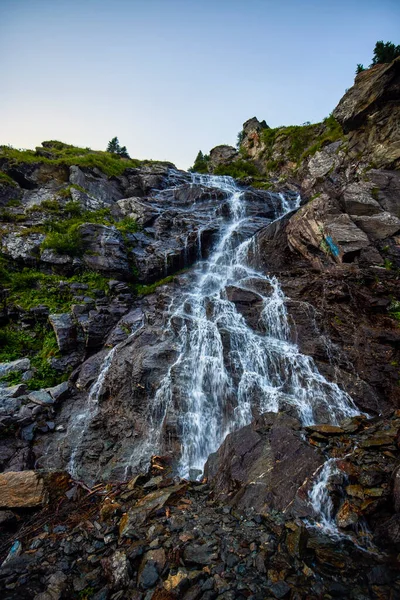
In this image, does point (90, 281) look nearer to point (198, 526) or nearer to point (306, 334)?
point (306, 334)

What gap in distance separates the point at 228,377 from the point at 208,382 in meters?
0.78

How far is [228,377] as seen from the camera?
33.7ft

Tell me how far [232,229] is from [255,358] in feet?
39.9

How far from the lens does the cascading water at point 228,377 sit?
8906 mm

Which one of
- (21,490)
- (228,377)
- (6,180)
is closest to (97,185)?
(6,180)

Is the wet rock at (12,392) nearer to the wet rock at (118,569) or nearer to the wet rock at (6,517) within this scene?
the wet rock at (6,517)

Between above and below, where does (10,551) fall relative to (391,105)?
below

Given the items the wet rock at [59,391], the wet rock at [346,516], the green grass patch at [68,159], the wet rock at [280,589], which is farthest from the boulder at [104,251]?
the wet rock at [280,589]

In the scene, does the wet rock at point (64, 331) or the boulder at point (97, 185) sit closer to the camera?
the wet rock at point (64, 331)

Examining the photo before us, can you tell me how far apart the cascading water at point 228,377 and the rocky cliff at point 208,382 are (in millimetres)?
71

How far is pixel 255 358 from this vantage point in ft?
35.5

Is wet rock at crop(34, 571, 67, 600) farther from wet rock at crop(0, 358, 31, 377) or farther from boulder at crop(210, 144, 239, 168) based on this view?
boulder at crop(210, 144, 239, 168)

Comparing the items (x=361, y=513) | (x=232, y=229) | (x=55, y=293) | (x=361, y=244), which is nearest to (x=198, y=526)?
(x=361, y=513)

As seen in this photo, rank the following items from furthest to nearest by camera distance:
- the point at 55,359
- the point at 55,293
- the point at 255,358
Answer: the point at 55,293 < the point at 55,359 < the point at 255,358
